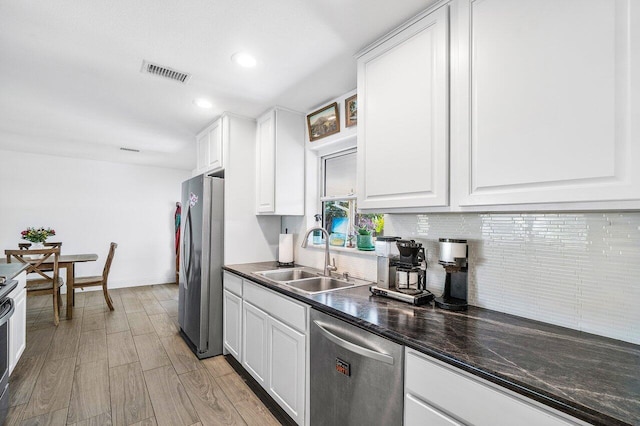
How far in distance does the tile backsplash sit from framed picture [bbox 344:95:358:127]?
1.12 m

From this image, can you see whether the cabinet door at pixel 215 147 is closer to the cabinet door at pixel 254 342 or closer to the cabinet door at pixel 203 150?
the cabinet door at pixel 203 150

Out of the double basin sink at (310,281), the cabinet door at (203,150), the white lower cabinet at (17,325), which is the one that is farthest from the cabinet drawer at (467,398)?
the cabinet door at (203,150)

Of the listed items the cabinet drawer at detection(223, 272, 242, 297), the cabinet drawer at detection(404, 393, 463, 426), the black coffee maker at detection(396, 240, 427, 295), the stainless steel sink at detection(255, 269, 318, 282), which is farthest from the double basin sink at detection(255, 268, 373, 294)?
the cabinet drawer at detection(404, 393, 463, 426)

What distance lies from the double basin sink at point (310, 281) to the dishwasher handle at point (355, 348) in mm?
491

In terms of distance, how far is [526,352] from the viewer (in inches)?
41.0

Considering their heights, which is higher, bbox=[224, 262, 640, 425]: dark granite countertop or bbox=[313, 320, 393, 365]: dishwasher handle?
bbox=[224, 262, 640, 425]: dark granite countertop

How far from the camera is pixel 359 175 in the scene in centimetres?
186

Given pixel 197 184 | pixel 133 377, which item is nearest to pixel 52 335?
pixel 133 377

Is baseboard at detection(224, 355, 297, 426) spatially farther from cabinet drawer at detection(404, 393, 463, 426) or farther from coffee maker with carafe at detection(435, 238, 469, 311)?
coffee maker with carafe at detection(435, 238, 469, 311)

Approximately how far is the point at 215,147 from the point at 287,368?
7.58 ft

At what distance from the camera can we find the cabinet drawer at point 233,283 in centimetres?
258

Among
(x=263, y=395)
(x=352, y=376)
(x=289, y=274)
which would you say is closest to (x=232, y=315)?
(x=289, y=274)

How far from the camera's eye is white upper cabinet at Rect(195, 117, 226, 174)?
→ 10.1 ft

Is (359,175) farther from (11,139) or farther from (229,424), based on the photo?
(11,139)
